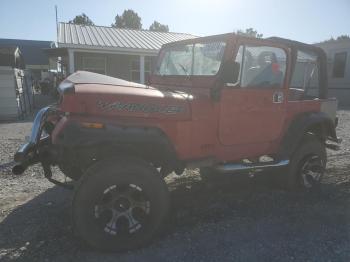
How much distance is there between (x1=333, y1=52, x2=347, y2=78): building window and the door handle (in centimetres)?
1900

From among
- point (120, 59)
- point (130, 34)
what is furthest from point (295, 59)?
point (130, 34)

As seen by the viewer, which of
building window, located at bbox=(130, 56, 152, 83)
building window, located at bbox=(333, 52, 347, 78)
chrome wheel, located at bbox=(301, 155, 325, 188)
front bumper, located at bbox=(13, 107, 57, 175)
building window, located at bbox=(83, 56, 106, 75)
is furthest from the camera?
building window, located at bbox=(333, 52, 347, 78)

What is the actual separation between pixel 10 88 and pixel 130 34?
27.7ft

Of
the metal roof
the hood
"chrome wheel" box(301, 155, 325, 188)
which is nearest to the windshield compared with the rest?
the hood

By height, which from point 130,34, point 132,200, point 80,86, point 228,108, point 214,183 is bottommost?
point 214,183

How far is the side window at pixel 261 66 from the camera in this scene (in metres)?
4.01

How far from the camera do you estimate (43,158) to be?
136 inches

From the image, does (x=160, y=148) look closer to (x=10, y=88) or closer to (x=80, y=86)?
(x=80, y=86)

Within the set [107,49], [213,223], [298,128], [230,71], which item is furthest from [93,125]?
[107,49]

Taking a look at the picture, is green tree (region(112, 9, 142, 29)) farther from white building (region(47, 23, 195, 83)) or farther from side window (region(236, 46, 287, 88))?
side window (region(236, 46, 287, 88))

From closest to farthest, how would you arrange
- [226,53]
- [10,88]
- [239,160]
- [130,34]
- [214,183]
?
[226,53], [239,160], [214,183], [10,88], [130,34]

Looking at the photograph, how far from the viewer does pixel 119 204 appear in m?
3.16

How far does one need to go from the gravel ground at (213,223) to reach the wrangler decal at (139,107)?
1.37m

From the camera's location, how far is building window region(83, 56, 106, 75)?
53.0 feet
